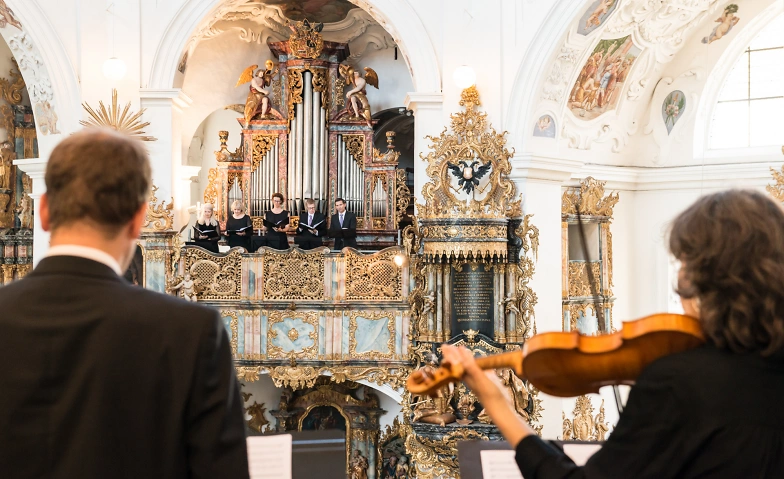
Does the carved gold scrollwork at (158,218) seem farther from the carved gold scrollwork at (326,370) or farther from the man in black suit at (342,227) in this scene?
the man in black suit at (342,227)

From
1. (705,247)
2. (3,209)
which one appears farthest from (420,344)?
(705,247)

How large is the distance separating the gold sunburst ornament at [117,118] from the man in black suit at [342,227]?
297 cm

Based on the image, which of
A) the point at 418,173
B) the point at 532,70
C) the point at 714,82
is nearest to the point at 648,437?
the point at 532,70

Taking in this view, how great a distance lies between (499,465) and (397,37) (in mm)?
8911

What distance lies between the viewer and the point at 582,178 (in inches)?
508

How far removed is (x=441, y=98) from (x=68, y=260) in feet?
32.4

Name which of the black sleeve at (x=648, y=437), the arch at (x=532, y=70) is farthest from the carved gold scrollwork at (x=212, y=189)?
the black sleeve at (x=648, y=437)

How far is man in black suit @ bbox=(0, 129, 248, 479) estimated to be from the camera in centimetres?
185

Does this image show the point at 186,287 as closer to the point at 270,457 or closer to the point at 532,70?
the point at 532,70

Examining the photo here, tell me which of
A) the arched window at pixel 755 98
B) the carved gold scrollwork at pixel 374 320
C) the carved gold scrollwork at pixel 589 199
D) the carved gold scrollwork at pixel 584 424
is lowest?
the carved gold scrollwork at pixel 584 424

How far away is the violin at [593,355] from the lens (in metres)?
1.98

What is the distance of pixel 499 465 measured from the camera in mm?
3916

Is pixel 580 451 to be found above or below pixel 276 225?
below

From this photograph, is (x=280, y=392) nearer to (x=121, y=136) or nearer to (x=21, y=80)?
(x=21, y=80)
